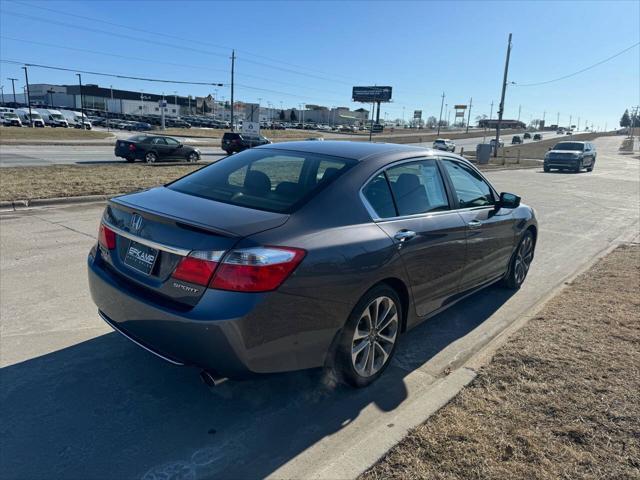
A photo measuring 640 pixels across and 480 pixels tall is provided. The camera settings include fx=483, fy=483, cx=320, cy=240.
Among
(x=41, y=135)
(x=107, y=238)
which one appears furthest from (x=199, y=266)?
(x=41, y=135)

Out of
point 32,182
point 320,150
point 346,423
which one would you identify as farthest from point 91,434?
point 32,182

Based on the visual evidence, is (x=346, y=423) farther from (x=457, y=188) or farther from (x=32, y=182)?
(x=32, y=182)

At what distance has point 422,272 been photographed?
358cm

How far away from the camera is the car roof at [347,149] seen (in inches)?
142

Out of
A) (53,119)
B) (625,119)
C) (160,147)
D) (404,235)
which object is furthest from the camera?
(625,119)

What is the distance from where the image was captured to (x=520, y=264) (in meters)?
5.62

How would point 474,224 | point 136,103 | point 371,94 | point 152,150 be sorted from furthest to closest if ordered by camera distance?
point 136,103 < point 371,94 < point 152,150 < point 474,224

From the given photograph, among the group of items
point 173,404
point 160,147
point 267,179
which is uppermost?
point 267,179

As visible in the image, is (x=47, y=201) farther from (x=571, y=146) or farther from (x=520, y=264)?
(x=571, y=146)

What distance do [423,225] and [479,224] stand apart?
99 centimetres

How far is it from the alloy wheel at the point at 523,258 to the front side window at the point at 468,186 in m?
1.06

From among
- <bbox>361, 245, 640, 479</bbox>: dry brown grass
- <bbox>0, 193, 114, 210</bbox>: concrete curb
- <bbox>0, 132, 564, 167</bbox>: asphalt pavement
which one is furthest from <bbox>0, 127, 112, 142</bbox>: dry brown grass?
<bbox>361, 245, 640, 479</bbox>: dry brown grass

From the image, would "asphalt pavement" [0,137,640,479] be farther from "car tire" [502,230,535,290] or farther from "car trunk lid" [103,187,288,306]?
"car trunk lid" [103,187,288,306]

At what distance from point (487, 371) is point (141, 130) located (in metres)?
67.7
